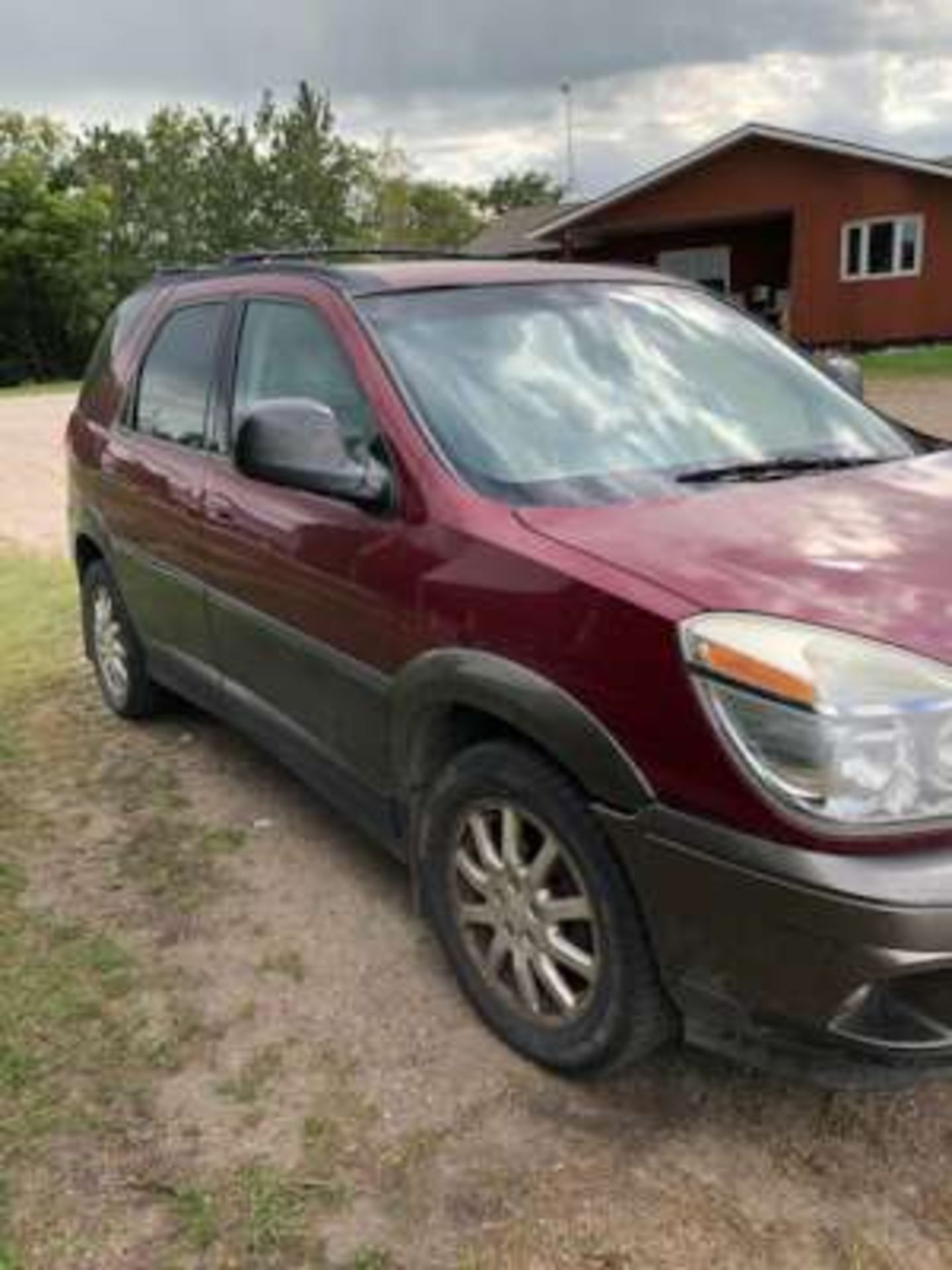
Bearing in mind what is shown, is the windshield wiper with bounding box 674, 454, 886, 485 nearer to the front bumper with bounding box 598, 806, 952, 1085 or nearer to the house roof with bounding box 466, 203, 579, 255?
the front bumper with bounding box 598, 806, 952, 1085

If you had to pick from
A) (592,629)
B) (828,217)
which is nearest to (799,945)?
(592,629)

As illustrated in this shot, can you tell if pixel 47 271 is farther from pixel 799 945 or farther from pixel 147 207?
pixel 799 945

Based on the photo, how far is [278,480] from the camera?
343cm

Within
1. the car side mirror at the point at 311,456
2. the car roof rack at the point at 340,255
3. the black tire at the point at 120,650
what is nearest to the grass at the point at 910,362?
the black tire at the point at 120,650

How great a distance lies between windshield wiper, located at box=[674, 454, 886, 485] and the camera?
10.8 feet

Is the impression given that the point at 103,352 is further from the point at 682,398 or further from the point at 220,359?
the point at 682,398

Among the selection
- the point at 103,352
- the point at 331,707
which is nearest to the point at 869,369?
the point at 103,352

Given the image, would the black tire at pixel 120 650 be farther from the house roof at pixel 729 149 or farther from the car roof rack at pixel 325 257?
the house roof at pixel 729 149

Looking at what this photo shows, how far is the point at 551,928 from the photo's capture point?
9.77 feet

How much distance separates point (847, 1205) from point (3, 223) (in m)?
45.4

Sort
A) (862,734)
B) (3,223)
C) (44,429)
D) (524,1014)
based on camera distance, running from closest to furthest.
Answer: (862,734) → (524,1014) → (44,429) → (3,223)

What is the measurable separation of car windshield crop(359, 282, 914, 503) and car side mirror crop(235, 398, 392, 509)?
0.21 meters

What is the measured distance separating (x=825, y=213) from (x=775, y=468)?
1026 inches

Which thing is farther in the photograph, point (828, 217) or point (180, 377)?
point (828, 217)
